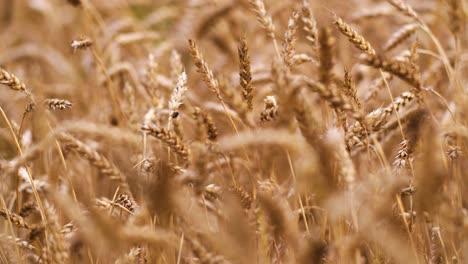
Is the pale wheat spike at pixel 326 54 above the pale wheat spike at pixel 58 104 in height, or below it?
above

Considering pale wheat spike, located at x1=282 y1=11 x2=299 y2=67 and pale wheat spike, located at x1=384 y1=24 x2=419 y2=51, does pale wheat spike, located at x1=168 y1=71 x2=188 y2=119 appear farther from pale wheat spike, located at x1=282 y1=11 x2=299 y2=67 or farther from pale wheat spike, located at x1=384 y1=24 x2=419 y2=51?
pale wheat spike, located at x1=384 y1=24 x2=419 y2=51

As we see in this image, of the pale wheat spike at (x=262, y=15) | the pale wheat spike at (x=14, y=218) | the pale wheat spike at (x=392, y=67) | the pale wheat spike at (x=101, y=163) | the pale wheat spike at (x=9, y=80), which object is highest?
the pale wheat spike at (x=262, y=15)

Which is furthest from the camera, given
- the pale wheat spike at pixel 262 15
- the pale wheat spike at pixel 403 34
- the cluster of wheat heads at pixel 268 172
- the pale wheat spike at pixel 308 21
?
the pale wheat spike at pixel 403 34

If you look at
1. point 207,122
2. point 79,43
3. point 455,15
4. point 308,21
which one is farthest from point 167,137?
point 455,15

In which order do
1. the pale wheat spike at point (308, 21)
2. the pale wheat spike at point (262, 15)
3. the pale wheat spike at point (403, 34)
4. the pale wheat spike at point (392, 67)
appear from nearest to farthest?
1. the pale wheat spike at point (392, 67)
2. the pale wheat spike at point (308, 21)
3. the pale wheat spike at point (262, 15)
4. the pale wheat spike at point (403, 34)

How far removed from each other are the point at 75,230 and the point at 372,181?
0.78 meters

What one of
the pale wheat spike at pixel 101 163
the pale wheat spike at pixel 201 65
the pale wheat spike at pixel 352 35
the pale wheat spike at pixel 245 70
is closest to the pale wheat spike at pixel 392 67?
the pale wheat spike at pixel 352 35

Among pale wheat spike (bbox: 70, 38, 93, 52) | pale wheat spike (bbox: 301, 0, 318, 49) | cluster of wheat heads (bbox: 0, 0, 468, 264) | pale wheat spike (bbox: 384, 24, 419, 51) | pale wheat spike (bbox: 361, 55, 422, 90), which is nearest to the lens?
cluster of wheat heads (bbox: 0, 0, 468, 264)

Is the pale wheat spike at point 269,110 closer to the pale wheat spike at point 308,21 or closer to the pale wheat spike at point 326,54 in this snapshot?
the pale wheat spike at point 308,21

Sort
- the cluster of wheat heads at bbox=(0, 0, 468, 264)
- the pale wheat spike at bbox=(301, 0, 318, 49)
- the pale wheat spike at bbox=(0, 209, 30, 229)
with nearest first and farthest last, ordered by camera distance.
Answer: the cluster of wheat heads at bbox=(0, 0, 468, 264), the pale wheat spike at bbox=(301, 0, 318, 49), the pale wheat spike at bbox=(0, 209, 30, 229)

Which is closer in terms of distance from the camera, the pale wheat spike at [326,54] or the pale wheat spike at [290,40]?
the pale wheat spike at [326,54]

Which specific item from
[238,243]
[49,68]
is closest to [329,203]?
[238,243]

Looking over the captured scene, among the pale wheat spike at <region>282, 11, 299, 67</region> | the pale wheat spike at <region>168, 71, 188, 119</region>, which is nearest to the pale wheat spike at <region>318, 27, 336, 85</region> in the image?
the pale wheat spike at <region>282, 11, 299, 67</region>

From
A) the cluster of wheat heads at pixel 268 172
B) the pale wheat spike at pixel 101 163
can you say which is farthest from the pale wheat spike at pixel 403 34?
the pale wheat spike at pixel 101 163
